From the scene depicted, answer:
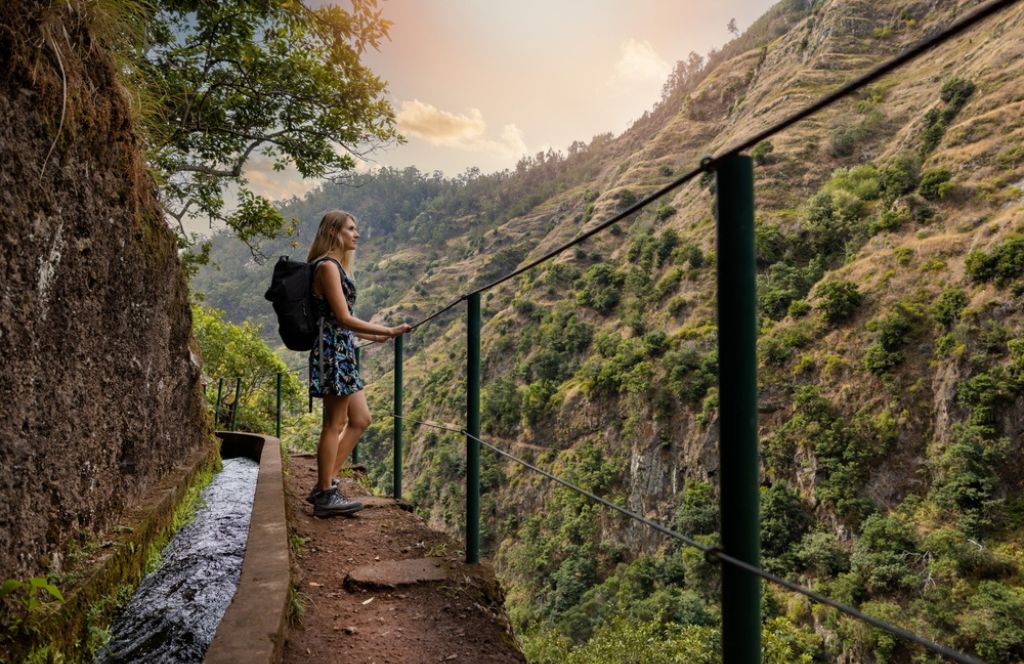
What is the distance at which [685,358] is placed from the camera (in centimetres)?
3797

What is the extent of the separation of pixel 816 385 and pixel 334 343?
37.5m

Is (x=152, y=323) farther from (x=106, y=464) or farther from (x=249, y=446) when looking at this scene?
(x=249, y=446)

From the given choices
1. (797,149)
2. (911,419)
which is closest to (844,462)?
(911,419)

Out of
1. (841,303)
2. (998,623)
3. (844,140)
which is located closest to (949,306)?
(841,303)

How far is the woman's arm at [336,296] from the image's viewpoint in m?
2.53

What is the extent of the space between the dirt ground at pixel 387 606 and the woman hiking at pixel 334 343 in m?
0.27

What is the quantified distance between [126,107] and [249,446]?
135 inches

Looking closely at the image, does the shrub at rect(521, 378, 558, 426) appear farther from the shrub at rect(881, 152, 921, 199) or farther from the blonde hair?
the blonde hair

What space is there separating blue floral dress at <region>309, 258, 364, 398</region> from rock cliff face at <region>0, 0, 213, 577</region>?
0.72m

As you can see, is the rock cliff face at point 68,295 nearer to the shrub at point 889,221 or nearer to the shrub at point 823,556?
the shrub at point 823,556

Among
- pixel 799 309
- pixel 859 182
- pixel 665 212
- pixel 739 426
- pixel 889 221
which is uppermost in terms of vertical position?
pixel 665 212

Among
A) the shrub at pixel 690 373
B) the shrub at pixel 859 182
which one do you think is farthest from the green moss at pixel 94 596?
the shrub at pixel 859 182

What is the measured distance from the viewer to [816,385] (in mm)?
34469

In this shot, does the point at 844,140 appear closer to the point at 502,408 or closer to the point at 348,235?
the point at 502,408
